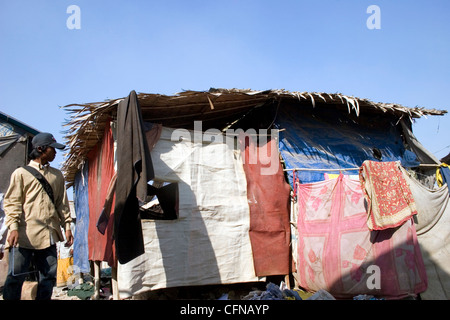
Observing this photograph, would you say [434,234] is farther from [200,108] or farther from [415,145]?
[200,108]

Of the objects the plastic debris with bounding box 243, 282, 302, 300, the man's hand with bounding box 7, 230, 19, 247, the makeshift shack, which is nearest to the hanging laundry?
the makeshift shack

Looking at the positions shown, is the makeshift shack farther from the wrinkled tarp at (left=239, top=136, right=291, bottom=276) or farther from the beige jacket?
the beige jacket

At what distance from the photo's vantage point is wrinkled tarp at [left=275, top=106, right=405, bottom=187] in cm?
600

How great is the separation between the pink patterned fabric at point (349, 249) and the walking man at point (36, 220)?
337 centimetres

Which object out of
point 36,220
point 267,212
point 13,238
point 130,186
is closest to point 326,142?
point 267,212

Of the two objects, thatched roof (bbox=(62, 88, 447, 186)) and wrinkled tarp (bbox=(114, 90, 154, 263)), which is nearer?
wrinkled tarp (bbox=(114, 90, 154, 263))

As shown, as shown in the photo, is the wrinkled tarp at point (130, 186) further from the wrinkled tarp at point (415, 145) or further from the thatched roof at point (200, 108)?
the wrinkled tarp at point (415, 145)

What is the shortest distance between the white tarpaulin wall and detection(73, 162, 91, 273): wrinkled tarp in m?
3.31

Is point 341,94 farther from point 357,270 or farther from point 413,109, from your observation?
point 357,270

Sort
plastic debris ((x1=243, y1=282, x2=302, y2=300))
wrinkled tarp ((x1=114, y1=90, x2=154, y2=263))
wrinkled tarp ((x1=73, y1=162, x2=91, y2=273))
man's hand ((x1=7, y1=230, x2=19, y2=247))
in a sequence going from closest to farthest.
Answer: man's hand ((x1=7, y1=230, x2=19, y2=247)) → wrinkled tarp ((x1=114, y1=90, x2=154, y2=263)) → plastic debris ((x1=243, y1=282, x2=302, y2=300)) → wrinkled tarp ((x1=73, y1=162, x2=91, y2=273))

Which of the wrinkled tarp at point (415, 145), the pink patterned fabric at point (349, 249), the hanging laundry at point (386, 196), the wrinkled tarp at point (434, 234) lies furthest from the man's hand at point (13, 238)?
the wrinkled tarp at point (415, 145)

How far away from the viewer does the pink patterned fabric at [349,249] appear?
14.3 feet
